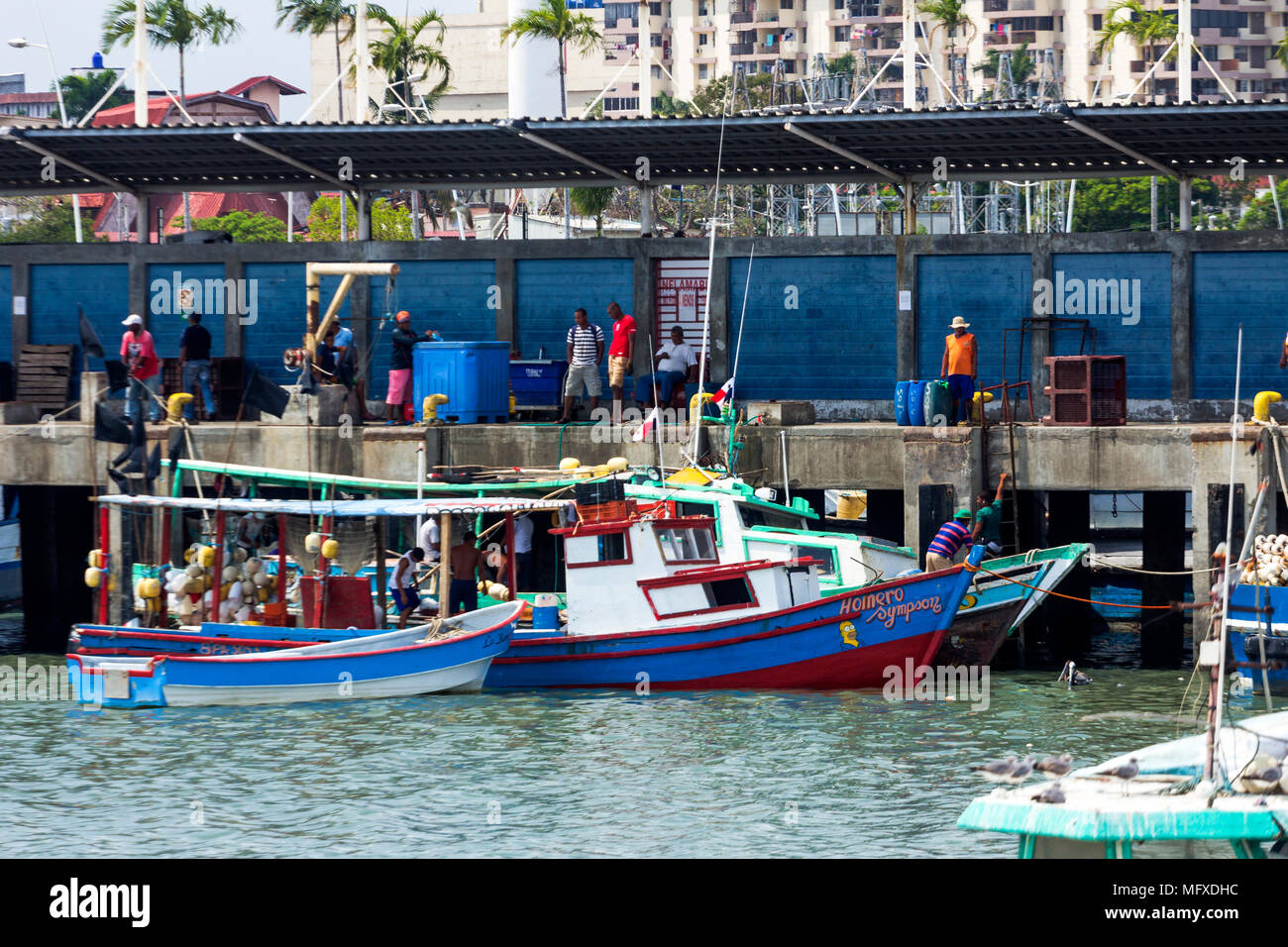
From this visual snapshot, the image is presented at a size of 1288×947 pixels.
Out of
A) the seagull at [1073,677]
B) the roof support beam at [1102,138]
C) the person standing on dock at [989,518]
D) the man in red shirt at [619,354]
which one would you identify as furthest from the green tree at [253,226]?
the seagull at [1073,677]

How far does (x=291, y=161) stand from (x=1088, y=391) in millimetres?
14183

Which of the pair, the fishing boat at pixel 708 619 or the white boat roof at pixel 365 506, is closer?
the fishing boat at pixel 708 619

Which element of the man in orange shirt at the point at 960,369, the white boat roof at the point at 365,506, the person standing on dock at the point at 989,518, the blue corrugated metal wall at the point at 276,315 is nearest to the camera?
the white boat roof at the point at 365,506

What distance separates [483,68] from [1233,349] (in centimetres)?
10929

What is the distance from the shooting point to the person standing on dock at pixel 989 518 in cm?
2322

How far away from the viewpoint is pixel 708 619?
2172 centimetres

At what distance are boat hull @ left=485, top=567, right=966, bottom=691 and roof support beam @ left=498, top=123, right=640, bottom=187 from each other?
9366mm

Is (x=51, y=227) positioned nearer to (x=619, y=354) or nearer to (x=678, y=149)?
(x=678, y=149)

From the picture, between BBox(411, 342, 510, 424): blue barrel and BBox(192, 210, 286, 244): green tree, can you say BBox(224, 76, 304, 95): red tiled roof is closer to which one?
BBox(192, 210, 286, 244): green tree

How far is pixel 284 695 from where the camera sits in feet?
69.7

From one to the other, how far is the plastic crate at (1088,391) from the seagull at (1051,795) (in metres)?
12.5

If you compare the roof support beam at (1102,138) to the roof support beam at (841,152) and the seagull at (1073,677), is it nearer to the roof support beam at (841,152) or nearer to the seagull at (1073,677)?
the roof support beam at (841,152)
